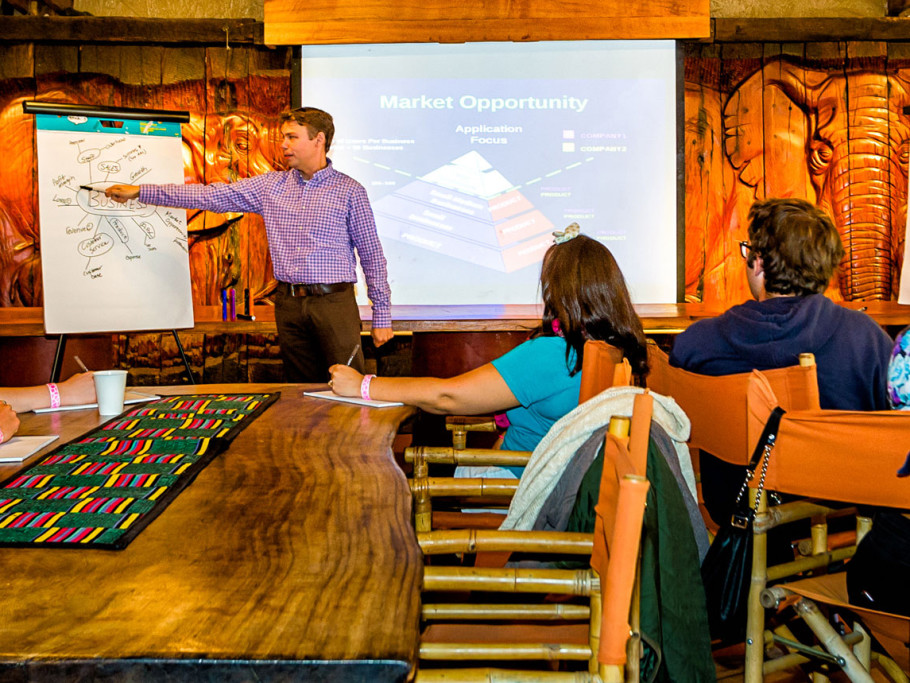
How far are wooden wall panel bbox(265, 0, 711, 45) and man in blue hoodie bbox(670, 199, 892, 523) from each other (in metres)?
3.00

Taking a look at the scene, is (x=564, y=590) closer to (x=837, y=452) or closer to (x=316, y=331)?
(x=837, y=452)

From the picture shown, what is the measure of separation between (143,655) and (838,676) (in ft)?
6.55

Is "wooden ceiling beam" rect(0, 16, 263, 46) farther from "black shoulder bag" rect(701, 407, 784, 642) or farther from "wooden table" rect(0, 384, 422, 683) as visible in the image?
"black shoulder bag" rect(701, 407, 784, 642)

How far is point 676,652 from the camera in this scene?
1061 mm

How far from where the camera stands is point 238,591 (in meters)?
0.85

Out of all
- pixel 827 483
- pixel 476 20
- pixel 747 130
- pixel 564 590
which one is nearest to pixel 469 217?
pixel 476 20

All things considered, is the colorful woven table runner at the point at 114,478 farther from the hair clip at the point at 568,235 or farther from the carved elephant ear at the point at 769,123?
Result: the carved elephant ear at the point at 769,123

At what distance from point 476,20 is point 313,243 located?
2108 mm

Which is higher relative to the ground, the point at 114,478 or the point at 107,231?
the point at 107,231

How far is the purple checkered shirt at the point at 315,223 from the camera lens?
3555mm

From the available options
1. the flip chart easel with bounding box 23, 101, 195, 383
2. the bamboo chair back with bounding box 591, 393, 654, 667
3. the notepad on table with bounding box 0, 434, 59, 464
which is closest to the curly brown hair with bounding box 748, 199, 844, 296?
the bamboo chair back with bounding box 591, 393, 654, 667

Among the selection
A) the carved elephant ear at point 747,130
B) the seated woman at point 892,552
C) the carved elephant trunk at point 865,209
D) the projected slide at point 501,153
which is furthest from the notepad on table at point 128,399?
the carved elephant trunk at point 865,209

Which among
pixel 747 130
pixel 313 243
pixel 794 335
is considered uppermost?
pixel 747 130

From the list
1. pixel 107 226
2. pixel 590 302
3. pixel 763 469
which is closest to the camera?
pixel 763 469
